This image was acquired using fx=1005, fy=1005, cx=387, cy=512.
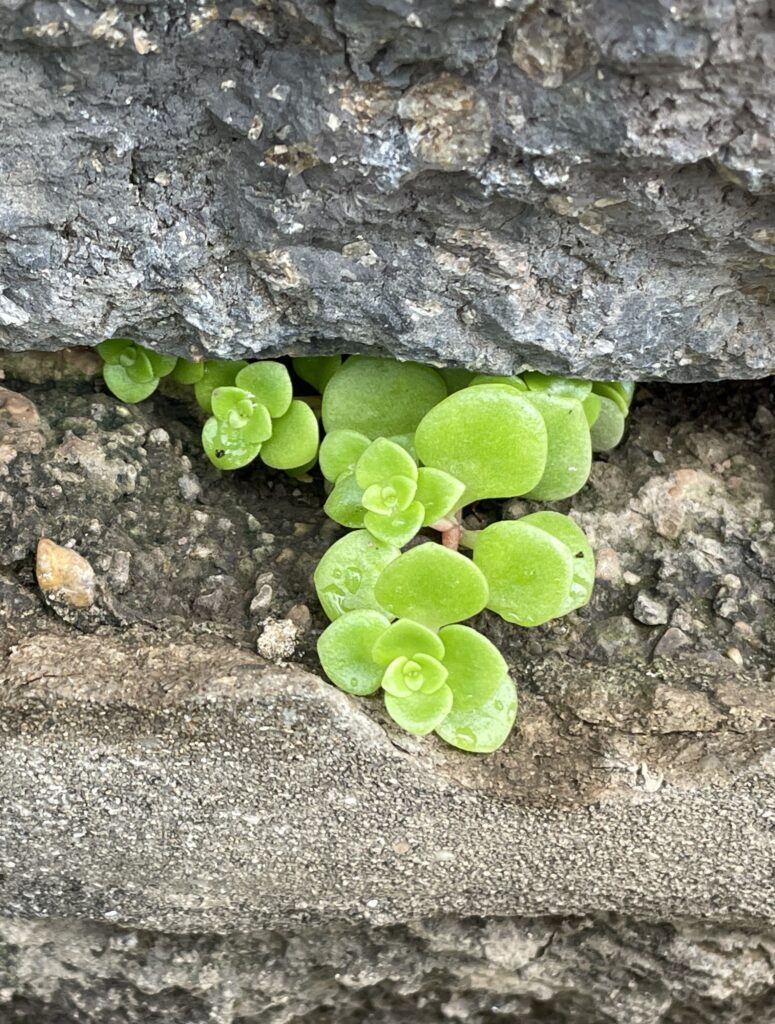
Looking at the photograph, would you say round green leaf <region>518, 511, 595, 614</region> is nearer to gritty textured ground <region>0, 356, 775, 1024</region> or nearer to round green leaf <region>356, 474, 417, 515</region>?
gritty textured ground <region>0, 356, 775, 1024</region>

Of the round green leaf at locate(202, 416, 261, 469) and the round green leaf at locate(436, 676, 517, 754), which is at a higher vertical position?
the round green leaf at locate(202, 416, 261, 469)

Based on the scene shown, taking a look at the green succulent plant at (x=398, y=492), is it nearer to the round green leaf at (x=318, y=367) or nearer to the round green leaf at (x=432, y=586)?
the round green leaf at (x=432, y=586)

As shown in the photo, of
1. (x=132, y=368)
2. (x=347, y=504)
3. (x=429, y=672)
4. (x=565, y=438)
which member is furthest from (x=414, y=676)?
(x=132, y=368)

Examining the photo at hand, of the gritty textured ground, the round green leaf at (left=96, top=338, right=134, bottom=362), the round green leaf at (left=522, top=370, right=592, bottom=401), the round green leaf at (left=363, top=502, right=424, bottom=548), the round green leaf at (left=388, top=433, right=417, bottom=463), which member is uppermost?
the round green leaf at (left=522, top=370, right=592, bottom=401)

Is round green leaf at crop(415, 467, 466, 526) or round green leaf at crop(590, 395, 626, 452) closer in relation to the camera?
round green leaf at crop(415, 467, 466, 526)

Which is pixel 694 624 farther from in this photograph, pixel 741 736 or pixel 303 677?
pixel 303 677

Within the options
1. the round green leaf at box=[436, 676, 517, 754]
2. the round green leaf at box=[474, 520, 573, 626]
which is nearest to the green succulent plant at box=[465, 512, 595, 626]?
the round green leaf at box=[474, 520, 573, 626]

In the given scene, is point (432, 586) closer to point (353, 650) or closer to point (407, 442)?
point (353, 650)

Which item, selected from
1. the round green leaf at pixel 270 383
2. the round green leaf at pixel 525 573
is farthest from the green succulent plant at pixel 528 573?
the round green leaf at pixel 270 383
